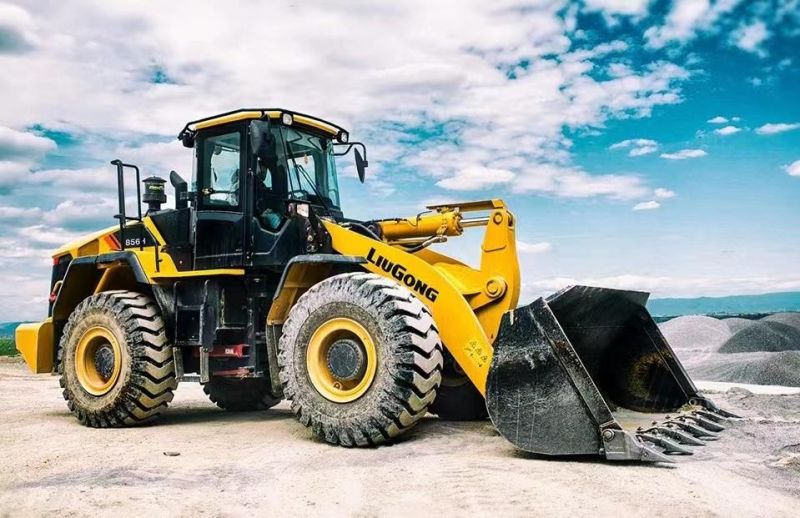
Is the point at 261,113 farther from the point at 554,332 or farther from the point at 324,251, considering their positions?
the point at 554,332

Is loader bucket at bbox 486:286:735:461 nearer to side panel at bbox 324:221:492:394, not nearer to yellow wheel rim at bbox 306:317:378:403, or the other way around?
side panel at bbox 324:221:492:394

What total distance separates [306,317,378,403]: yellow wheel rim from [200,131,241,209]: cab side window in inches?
81.2

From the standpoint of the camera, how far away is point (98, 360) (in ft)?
28.8

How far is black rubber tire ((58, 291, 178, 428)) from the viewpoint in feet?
27.2

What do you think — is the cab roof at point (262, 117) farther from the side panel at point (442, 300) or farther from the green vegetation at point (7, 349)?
the green vegetation at point (7, 349)

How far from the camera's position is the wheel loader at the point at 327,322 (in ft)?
19.1

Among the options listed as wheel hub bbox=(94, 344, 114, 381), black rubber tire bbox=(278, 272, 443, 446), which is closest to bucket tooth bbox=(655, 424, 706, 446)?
black rubber tire bbox=(278, 272, 443, 446)

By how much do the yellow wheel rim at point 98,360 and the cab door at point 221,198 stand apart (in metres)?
1.40

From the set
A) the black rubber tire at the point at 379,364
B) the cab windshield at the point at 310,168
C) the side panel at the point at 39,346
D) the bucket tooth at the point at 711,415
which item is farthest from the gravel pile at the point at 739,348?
the side panel at the point at 39,346

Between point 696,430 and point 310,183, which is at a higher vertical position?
point 310,183

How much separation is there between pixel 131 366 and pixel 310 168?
2881 mm

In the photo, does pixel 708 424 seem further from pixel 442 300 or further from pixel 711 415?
pixel 442 300

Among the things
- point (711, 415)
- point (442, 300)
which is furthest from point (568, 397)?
point (711, 415)

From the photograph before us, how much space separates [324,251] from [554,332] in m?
2.85
